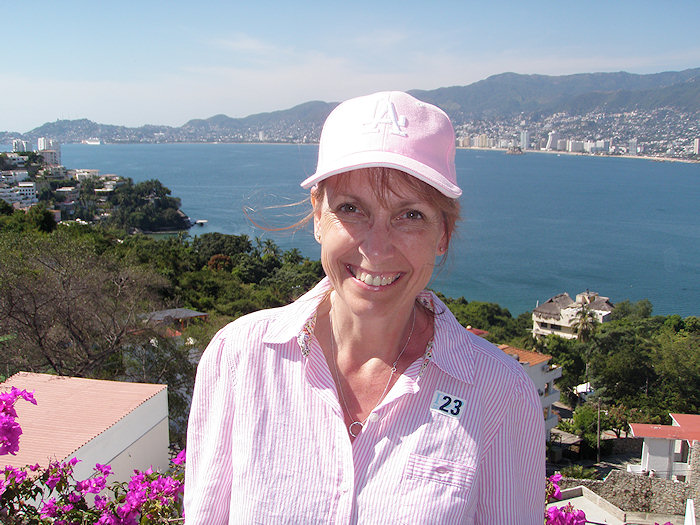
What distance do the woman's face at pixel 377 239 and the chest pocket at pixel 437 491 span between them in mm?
293

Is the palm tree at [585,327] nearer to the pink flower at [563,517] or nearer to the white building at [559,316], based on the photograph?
the white building at [559,316]

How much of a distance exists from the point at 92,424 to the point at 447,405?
4.89 meters

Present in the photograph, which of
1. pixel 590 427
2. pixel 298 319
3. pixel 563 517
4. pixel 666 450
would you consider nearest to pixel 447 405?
pixel 298 319

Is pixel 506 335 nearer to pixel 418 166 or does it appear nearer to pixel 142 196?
pixel 418 166

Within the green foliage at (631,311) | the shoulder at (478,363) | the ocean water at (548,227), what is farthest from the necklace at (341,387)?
the green foliage at (631,311)

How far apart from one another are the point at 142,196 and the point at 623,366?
43374mm

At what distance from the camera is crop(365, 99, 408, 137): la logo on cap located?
0.93 m

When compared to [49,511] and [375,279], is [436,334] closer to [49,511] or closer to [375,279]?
[375,279]

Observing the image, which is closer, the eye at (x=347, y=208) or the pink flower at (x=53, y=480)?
the eye at (x=347, y=208)

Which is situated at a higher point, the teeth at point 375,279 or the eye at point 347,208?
the eye at point 347,208

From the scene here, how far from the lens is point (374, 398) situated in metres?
1.11

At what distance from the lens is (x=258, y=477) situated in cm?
98

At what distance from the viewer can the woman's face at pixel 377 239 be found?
1.01 m

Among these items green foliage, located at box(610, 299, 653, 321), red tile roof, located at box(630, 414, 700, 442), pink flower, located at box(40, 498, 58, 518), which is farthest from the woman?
green foliage, located at box(610, 299, 653, 321)
